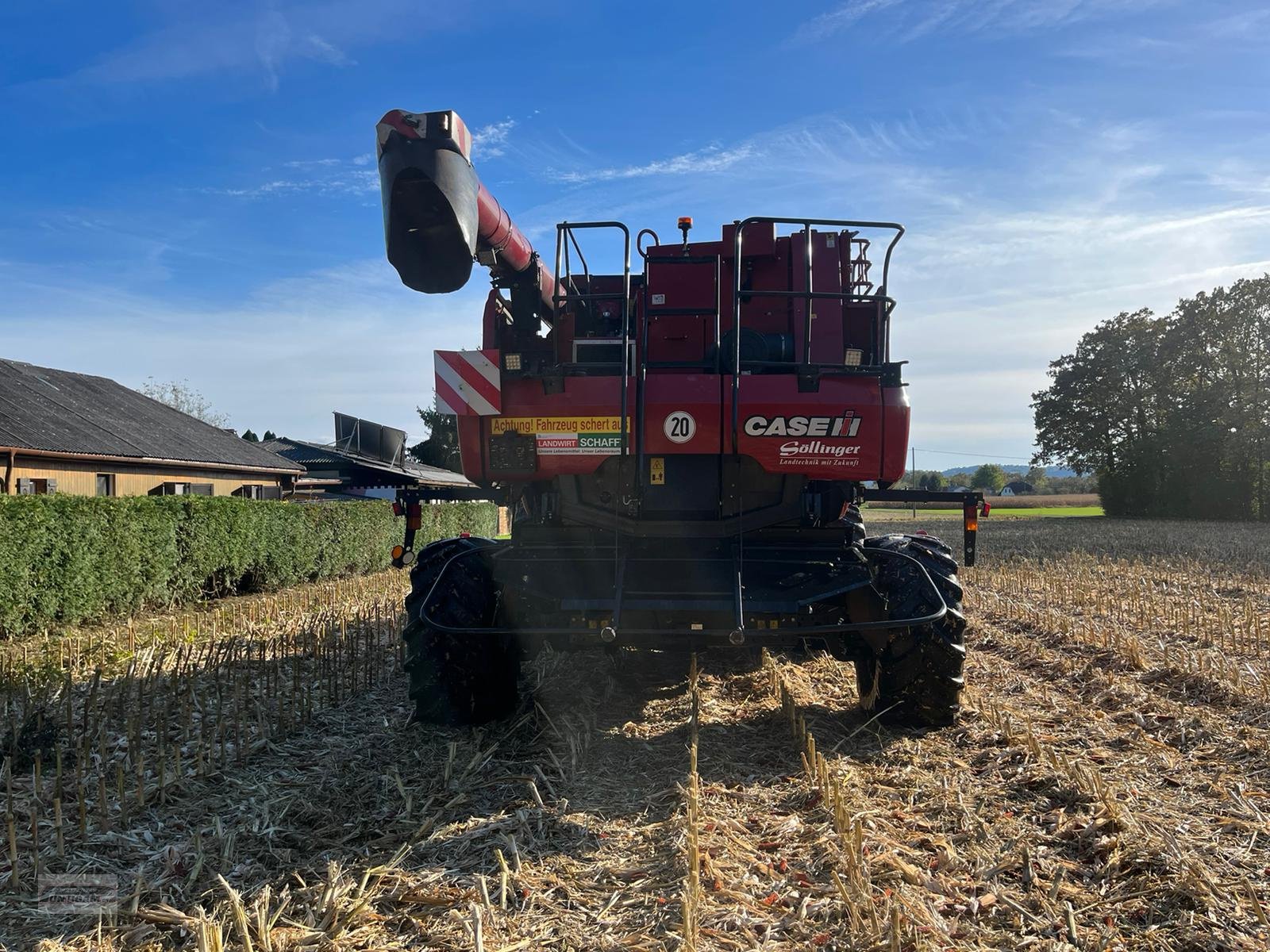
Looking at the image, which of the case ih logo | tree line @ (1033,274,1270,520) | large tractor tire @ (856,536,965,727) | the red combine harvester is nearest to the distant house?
tree line @ (1033,274,1270,520)

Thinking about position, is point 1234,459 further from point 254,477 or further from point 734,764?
point 734,764

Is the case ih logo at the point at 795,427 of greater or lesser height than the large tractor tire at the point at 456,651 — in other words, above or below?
above

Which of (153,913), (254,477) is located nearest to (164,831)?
(153,913)

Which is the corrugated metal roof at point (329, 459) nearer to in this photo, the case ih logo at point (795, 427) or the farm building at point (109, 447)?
the farm building at point (109, 447)

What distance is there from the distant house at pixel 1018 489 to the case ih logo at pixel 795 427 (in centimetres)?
9116

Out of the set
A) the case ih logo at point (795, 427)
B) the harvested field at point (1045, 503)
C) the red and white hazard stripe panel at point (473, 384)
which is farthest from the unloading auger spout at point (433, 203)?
the harvested field at point (1045, 503)

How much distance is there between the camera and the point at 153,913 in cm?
312

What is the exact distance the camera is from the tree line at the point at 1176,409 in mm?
42812

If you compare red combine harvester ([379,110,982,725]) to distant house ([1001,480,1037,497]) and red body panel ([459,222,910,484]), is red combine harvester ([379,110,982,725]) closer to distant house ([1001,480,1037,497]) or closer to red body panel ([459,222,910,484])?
red body panel ([459,222,910,484])

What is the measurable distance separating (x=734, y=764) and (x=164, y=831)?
291 cm

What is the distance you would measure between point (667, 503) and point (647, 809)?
1.90 m

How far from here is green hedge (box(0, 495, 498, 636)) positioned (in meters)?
9.33

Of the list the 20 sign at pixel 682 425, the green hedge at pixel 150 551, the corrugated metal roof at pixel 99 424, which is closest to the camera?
the 20 sign at pixel 682 425

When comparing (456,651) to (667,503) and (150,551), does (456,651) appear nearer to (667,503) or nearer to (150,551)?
(667,503)
